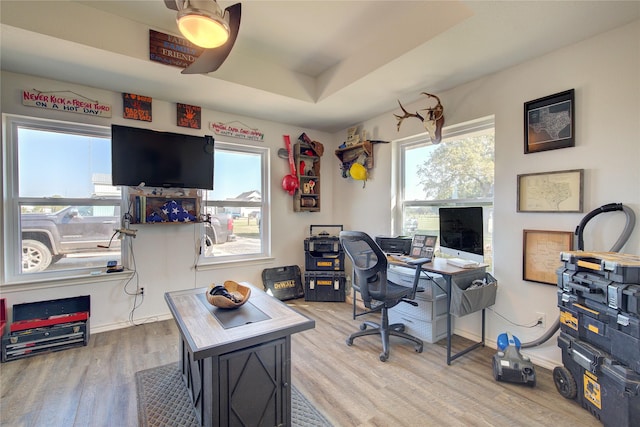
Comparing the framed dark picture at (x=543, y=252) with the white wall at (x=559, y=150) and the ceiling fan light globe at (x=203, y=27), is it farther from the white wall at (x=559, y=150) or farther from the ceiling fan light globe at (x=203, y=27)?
the ceiling fan light globe at (x=203, y=27)

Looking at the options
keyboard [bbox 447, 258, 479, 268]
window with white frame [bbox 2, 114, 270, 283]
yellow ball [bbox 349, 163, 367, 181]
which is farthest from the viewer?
yellow ball [bbox 349, 163, 367, 181]

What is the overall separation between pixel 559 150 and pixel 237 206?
136 inches

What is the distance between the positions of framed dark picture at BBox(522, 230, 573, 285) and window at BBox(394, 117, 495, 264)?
37cm

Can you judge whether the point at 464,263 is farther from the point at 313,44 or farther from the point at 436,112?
the point at 313,44

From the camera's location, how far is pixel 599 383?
1646mm

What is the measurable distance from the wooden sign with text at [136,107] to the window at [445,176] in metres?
2.97

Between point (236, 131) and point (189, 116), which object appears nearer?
point (189, 116)

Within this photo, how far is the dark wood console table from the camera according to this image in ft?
4.56

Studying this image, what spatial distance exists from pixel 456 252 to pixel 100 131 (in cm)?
381

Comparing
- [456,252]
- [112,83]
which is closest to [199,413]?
[456,252]

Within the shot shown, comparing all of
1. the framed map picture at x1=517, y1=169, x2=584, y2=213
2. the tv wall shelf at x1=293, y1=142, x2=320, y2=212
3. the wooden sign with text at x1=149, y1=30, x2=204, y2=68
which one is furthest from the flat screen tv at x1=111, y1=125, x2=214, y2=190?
the framed map picture at x1=517, y1=169, x2=584, y2=213

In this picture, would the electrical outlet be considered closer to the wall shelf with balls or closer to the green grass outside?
the wall shelf with balls

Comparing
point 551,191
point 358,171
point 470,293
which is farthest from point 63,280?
point 551,191

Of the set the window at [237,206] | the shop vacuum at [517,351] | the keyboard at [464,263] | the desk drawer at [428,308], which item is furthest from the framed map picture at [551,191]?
the window at [237,206]
